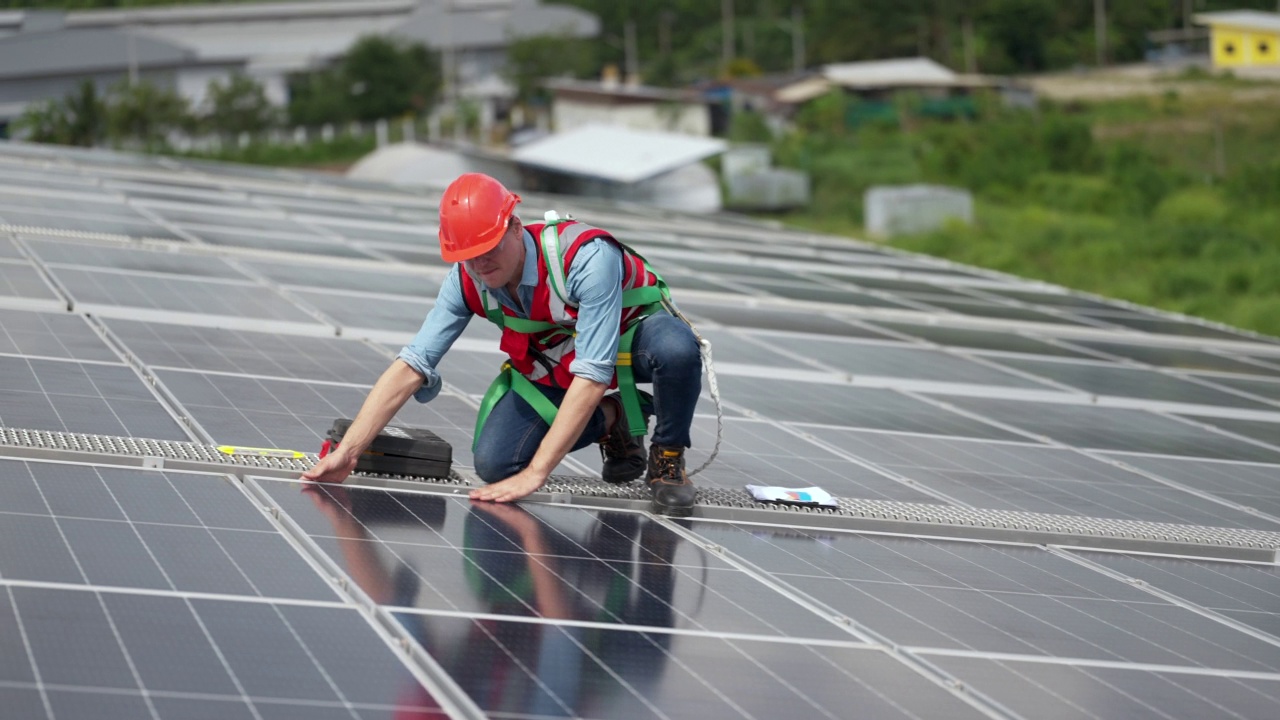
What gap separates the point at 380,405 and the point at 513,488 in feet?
2.33

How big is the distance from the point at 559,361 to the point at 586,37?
103594 millimetres

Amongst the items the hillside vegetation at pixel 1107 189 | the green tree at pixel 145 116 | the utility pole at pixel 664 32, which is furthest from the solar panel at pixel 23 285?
the utility pole at pixel 664 32

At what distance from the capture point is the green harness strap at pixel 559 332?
6.97 m

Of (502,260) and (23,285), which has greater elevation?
(502,260)

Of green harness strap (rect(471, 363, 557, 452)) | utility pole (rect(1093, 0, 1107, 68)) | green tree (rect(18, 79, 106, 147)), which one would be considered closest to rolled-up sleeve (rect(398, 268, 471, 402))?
green harness strap (rect(471, 363, 557, 452))

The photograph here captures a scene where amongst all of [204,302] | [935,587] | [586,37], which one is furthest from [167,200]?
[586,37]

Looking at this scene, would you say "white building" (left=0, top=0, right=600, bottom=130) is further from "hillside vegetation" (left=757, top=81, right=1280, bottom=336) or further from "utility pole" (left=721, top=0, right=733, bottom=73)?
"hillside vegetation" (left=757, top=81, right=1280, bottom=336)

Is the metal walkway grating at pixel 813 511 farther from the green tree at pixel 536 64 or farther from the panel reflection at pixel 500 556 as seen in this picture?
the green tree at pixel 536 64

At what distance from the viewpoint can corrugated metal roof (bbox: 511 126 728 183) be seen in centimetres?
4559

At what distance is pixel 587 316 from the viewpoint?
22.5 ft

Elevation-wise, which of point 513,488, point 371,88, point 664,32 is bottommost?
point 513,488

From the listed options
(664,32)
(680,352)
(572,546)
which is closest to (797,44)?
(664,32)

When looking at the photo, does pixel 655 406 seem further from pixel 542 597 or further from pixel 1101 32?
pixel 1101 32

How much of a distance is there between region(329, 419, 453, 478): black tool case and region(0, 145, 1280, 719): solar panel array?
8.3 inches
